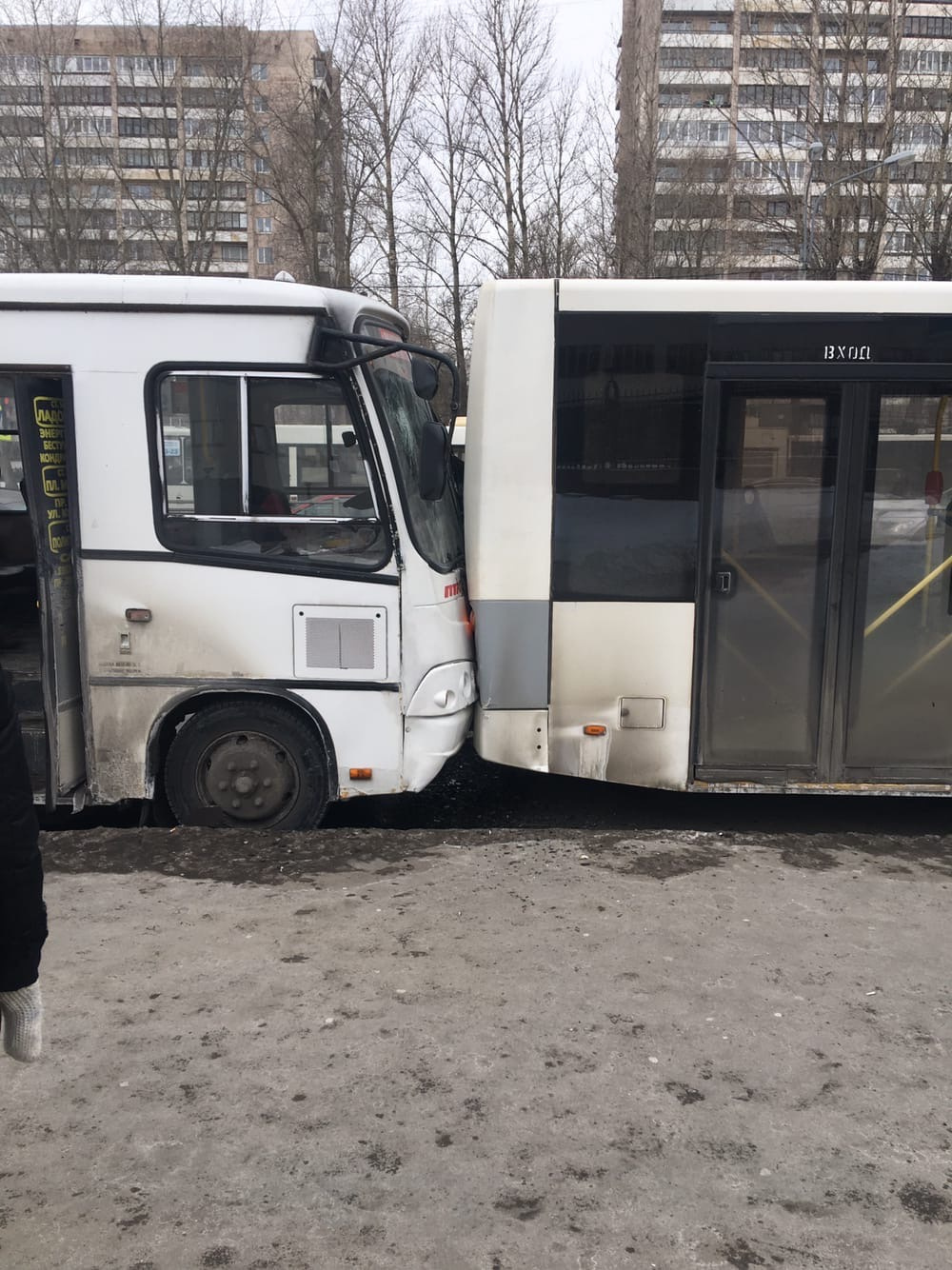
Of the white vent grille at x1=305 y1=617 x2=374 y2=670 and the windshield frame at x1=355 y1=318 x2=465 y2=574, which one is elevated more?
the windshield frame at x1=355 y1=318 x2=465 y2=574

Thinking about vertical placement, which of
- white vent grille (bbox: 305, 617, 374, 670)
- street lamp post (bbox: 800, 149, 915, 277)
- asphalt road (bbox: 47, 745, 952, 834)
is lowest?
asphalt road (bbox: 47, 745, 952, 834)

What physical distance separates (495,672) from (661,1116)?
2.89 m

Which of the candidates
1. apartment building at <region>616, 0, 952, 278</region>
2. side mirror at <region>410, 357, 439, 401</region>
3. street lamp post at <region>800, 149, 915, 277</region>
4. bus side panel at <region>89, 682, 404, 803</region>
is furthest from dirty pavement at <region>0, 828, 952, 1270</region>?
street lamp post at <region>800, 149, 915, 277</region>

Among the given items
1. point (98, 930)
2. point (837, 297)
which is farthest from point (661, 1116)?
point (837, 297)

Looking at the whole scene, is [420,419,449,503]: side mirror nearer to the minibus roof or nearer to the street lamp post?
the minibus roof

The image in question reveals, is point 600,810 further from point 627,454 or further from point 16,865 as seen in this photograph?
point 16,865

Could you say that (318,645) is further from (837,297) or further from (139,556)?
(837,297)

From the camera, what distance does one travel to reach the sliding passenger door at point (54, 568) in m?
5.19

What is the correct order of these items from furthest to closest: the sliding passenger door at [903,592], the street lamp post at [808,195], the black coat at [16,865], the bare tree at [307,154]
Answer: the bare tree at [307,154], the street lamp post at [808,195], the sliding passenger door at [903,592], the black coat at [16,865]

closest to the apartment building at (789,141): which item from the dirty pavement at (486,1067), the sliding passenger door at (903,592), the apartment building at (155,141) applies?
the apartment building at (155,141)

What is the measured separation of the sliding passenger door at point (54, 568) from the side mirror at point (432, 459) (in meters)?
1.83

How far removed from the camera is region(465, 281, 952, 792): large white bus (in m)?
5.47

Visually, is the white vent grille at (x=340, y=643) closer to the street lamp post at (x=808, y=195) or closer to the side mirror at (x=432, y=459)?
the side mirror at (x=432, y=459)

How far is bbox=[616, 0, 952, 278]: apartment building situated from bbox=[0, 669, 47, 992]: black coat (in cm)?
2258
